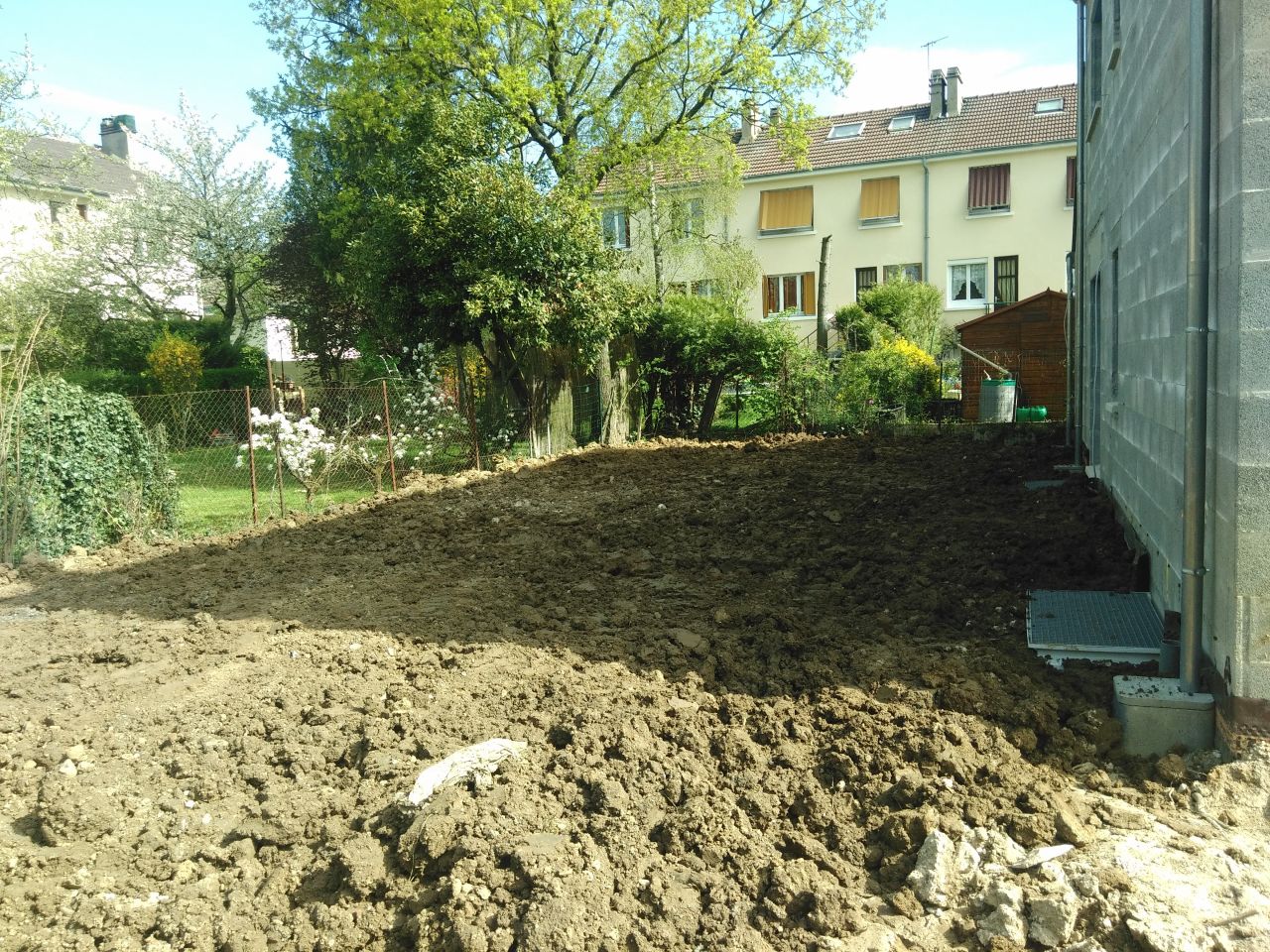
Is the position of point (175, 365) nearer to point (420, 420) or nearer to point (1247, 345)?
point (420, 420)

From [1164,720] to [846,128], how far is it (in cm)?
3361

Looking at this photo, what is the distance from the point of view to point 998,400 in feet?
59.6

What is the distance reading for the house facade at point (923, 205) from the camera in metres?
30.3

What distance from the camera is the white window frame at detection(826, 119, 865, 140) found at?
3422 cm

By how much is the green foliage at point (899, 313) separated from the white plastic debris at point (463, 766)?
23.9 meters

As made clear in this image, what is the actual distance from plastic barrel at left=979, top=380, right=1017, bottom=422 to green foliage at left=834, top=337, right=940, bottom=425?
1.45m

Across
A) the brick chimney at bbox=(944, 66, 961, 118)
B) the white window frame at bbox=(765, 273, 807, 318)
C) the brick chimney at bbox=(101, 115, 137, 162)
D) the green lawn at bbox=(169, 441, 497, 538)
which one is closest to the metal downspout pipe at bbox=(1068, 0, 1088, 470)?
the green lawn at bbox=(169, 441, 497, 538)

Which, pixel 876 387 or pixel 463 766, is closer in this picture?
pixel 463 766

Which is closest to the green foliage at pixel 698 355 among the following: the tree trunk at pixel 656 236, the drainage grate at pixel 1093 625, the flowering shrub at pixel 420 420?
the tree trunk at pixel 656 236

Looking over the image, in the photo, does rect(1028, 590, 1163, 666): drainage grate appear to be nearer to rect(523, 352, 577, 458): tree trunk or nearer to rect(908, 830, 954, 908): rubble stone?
rect(908, 830, 954, 908): rubble stone

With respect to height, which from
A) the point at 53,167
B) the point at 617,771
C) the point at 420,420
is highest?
the point at 53,167

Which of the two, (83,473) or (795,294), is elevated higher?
(795,294)

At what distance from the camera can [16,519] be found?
962cm

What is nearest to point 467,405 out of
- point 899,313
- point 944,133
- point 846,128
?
point 899,313
